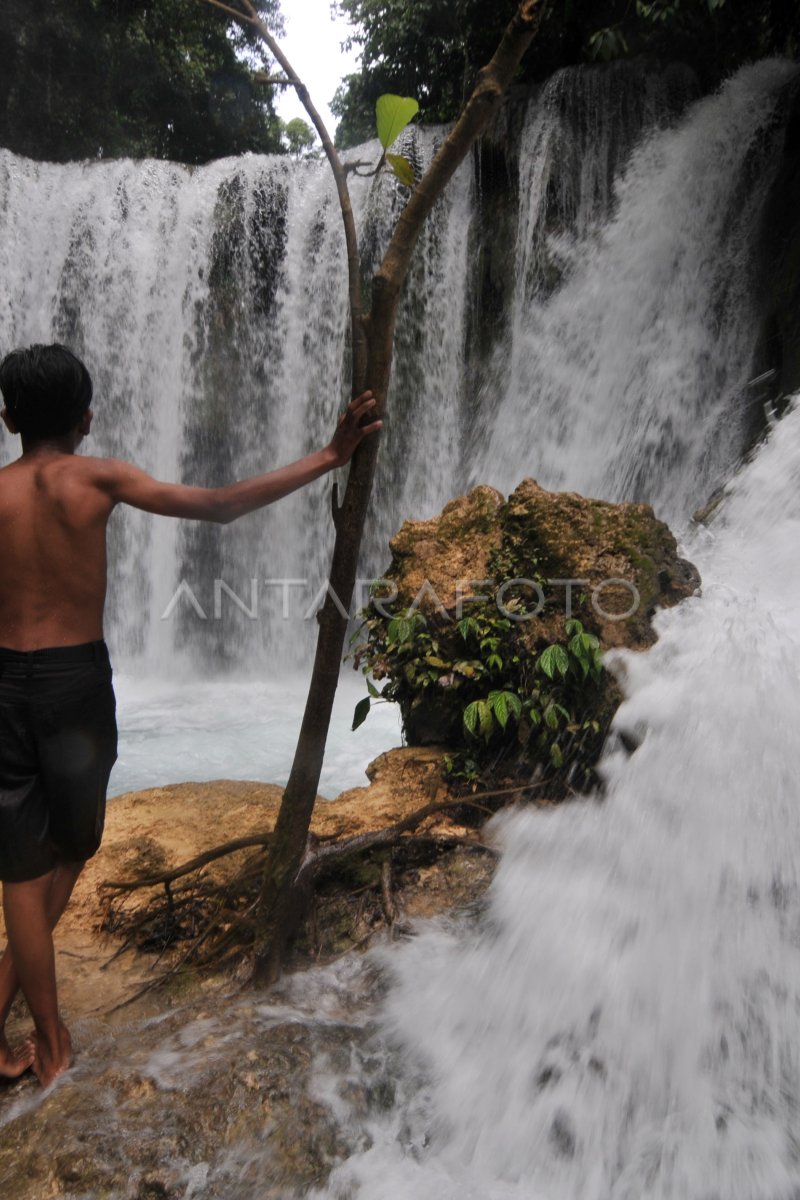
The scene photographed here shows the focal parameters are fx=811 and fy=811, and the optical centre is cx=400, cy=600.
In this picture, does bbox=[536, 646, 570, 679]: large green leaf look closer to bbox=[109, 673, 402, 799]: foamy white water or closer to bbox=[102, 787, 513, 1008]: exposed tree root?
bbox=[102, 787, 513, 1008]: exposed tree root

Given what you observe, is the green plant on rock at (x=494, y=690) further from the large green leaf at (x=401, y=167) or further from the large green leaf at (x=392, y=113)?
the large green leaf at (x=392, y=113)

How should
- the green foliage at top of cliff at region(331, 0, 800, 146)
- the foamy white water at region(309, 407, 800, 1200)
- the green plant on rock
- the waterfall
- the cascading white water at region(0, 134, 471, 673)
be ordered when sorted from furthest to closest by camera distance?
1. the cascading white water at region(0, 134, 471, 673)
2. the green foliage at top of cliff at region(331, 0, 800, 146)
3. the waterfall
4. the green plant on rock
5. the foamy white water at region(309, 407, 800, 1200)

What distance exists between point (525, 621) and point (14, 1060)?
245cm

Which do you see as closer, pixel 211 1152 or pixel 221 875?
pixel 211 1152

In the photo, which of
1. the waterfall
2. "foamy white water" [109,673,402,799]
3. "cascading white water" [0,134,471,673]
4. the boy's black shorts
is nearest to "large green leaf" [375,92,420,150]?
the boy's black shorts

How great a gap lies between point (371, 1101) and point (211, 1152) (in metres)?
0.40

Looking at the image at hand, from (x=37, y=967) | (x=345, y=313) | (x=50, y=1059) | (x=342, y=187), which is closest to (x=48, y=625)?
(x=37, y=967)

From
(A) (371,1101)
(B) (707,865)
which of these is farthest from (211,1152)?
(B) (707,865)

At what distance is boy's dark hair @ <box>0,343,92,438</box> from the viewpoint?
1852 millimetres

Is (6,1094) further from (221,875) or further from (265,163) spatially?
(265,163)

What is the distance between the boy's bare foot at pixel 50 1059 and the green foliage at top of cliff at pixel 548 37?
597cm

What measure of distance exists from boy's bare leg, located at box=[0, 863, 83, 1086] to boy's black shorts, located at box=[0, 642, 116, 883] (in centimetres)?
5

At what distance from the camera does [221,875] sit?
2924 millimetres

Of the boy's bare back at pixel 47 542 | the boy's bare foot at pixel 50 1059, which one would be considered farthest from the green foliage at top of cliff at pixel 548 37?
the boy's bare foot at pixel 50 1059
